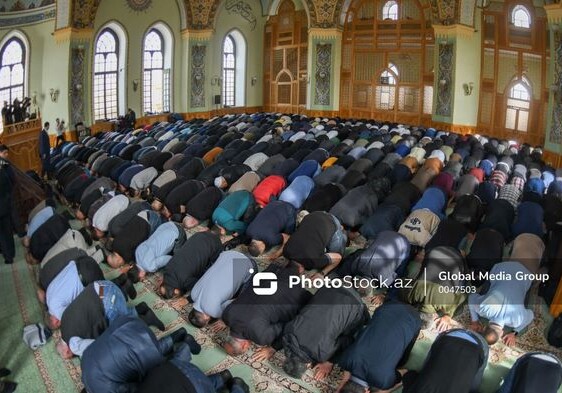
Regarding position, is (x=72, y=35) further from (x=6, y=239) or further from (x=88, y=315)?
(x=88, y=315)

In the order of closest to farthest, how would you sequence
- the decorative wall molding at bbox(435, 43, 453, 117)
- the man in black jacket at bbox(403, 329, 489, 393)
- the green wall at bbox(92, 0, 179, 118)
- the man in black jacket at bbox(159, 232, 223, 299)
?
the man in black jacket at bbox(403, 329, 489, 393)
the man in black jacket at bbox(159, 232, 223, 299)
the decorative wall molding at bbox(435, 43, 453, 117)
the green wall at bbox(92, 0, 179, 118)

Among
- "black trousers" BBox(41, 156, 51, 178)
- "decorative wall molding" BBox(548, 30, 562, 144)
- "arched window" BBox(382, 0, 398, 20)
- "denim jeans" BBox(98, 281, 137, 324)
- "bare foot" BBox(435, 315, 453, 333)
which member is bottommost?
→ "bare foot" BBox(435, 315, 453, 333)

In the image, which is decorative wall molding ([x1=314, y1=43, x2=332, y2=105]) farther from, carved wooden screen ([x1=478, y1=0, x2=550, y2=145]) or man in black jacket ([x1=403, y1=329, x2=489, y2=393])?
man in black jacket ([x1=403, y1=329, x2=489, y2=393])

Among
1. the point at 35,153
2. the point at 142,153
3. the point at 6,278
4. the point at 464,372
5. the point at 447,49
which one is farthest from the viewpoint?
the point at 447,49

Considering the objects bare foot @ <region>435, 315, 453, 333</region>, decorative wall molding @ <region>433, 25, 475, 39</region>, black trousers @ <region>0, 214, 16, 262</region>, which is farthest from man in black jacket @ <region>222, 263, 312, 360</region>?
decorative wall molding @ <region>433, 25, 475, 39</region>

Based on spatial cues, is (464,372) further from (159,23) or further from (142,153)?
(159,23)

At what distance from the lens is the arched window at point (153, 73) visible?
18.5m

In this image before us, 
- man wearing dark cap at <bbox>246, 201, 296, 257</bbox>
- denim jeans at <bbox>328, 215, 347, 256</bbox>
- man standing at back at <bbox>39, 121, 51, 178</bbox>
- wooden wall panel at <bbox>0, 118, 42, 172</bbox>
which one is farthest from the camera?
wooden wall panel at <bbox>0, 118, 42, 172</bbox>

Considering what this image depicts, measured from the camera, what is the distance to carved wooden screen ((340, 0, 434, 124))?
58.4ft

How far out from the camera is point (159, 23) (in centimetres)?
1836

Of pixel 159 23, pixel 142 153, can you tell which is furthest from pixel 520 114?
pixel 159 23

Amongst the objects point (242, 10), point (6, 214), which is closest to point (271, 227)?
point (6, 214)

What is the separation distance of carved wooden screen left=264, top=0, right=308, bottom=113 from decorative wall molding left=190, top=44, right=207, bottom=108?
3.39 metres

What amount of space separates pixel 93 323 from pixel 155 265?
5.59 ft
